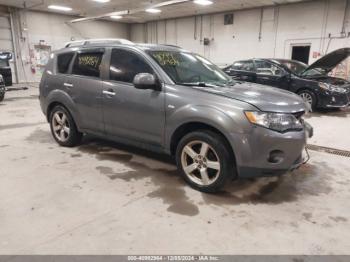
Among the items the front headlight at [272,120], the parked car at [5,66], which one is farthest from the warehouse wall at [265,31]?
the front headlight at [272,120]

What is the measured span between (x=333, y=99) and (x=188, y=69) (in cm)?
515

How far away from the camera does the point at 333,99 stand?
6.95 m

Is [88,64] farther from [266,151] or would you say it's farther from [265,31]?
[265,31]

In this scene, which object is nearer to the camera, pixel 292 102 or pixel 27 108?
pixel 292 102

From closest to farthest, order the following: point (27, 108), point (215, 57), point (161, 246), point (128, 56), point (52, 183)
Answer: point (161, 246), point (52, 183), point (128, 56), point (27, 108), point (215, 57)

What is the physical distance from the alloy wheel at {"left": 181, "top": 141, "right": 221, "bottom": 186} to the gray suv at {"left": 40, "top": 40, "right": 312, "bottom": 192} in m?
0.01

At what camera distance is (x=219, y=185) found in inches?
110

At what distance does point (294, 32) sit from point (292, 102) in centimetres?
1093

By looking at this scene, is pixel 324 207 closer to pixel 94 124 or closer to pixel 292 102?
pixel 292 102

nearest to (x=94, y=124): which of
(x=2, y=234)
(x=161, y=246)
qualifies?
(x=2, y=234)

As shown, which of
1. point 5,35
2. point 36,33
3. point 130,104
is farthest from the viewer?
point 36,33

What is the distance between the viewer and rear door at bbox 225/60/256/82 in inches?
318

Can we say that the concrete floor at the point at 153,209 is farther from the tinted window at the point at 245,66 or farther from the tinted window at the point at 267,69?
the tinted window at the point at 245,66

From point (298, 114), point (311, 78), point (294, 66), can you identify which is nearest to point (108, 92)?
point (298, 114)
